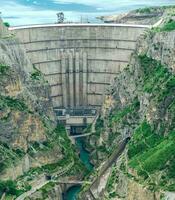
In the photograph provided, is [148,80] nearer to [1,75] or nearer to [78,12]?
[1,75]

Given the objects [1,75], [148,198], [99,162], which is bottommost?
[99,162]

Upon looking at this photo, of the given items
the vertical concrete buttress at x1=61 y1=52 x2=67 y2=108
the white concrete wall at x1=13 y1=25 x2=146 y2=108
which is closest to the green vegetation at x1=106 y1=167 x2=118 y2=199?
the white concrete wall at x1=13 y1=25 x2=146 y2=108

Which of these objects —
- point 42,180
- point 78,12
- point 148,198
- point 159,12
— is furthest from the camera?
point 78,12

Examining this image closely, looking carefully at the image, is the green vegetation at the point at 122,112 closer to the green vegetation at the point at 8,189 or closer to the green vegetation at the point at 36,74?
the green vegetation at the point at 36,74

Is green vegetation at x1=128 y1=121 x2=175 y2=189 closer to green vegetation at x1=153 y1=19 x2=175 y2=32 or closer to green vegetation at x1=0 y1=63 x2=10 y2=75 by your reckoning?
green vegetation at x1=153 y1=19 x2=175 y2=32

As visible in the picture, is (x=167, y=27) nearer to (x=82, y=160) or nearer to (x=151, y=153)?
(x=82, y=160)

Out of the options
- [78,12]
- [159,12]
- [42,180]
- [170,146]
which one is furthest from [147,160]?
[78,12]
